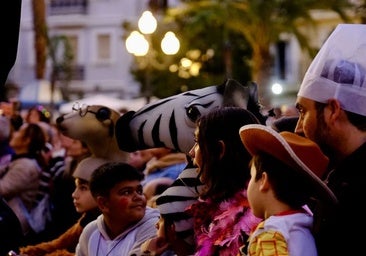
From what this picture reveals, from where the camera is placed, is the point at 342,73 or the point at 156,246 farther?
the point at 156,246

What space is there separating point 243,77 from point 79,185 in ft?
96.6

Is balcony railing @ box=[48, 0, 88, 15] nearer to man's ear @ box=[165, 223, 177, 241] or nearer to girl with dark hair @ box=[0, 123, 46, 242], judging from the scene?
girl with dark hair @ box=[0, 123, 46, 242]

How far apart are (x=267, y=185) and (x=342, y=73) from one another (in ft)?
1.67

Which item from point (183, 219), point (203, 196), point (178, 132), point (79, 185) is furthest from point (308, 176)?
point (79, 185)

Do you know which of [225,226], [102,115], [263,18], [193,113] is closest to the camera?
[225,226]

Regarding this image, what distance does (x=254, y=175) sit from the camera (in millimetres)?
3010

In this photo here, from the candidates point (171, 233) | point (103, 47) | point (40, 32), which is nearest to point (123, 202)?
point (171, 233)

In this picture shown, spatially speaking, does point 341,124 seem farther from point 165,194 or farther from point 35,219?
point 35,219

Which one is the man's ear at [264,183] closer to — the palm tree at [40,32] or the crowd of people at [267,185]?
the crowd of people at [267,185]

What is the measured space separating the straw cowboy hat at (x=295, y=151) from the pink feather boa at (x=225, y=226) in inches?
16.4

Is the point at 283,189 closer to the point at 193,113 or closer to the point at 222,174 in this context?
the point at 222,174

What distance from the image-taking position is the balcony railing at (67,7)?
4788cm

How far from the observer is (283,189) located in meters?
2.93

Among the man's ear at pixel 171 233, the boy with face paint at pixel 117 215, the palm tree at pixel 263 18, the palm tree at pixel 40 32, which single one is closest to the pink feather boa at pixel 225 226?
the man's ear at pixel 171 233
